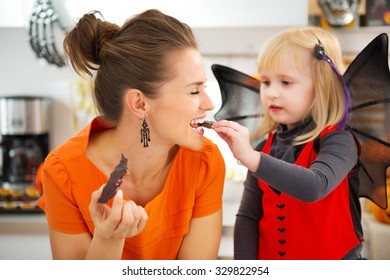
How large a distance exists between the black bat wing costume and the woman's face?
79mm

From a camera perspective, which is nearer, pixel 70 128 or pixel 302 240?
pixel 302 240

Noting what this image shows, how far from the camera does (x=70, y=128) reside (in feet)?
2.81

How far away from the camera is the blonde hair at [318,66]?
672 mm

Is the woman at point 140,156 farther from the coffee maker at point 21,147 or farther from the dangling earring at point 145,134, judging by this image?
the coffee maker at point 21,147

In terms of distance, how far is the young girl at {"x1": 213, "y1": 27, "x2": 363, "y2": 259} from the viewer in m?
0.67

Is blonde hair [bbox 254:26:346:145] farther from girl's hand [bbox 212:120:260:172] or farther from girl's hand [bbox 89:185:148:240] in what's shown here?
girl's hand [bbox 89:185:148:240]

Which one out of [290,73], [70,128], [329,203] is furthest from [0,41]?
[329,203]

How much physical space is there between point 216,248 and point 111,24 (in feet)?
1.16

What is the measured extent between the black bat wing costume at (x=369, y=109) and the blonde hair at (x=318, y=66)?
0.06 ft

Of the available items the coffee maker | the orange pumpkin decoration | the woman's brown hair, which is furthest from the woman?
the orange pumpkin decoration

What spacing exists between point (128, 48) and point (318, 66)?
9.9 inches

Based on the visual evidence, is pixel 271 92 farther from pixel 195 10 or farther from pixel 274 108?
pixel 195 10

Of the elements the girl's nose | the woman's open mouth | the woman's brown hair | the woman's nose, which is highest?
the woman's brown hair
